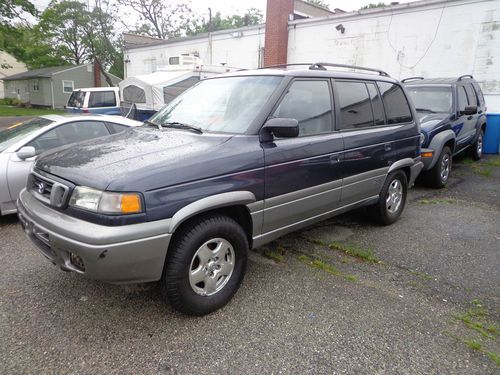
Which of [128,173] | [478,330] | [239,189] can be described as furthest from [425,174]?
[128,173]

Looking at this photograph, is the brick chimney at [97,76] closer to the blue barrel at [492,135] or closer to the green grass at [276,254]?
the blue barrel at [492,135]

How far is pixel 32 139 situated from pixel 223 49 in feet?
50.3

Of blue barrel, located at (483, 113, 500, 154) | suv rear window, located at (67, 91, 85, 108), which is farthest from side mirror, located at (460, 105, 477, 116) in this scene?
suv rear window, located at (67, 91, 85, 108)

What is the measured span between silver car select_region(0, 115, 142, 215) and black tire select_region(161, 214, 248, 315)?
307 cm

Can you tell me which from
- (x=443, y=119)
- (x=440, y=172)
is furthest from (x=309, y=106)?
(x=443, y=119)

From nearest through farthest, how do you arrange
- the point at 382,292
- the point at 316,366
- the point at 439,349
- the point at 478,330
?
the point at 316,366 → the point at 439,349 → the point at 478,330 → the point at 382,292

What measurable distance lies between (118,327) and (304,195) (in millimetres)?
1903

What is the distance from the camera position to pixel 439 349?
258 centimetres

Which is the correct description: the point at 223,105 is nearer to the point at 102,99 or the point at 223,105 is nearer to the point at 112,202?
the point at 112,202

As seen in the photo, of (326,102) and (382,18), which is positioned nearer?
(326,102)

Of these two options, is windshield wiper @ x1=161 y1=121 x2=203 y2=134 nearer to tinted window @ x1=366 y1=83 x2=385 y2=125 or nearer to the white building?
tinted window @ x1=366 y1=83 x2=385 y2=125

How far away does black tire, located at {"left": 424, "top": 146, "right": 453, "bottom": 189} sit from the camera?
6.70 metres

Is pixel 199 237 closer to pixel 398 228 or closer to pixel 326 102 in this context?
pixel 326 102

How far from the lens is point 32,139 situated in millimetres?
4883
